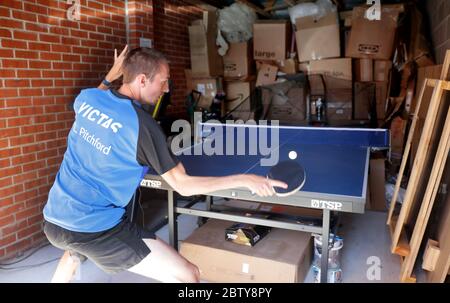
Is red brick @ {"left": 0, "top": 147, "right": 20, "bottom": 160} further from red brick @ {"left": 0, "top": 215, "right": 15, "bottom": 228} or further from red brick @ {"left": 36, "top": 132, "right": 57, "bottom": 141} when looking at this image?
red brick @ {"left": 0, "top": 215, "right": 15, "bottom": 228}

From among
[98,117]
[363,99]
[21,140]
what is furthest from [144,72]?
[363,99]

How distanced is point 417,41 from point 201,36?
9.16 ft

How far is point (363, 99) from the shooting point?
17.2 ft

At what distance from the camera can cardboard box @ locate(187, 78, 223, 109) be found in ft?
18.7

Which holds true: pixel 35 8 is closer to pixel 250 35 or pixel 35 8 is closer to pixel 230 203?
pixel 230 203

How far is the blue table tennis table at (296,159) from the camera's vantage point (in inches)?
85.1

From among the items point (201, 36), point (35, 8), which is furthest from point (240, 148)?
point (201, 36)

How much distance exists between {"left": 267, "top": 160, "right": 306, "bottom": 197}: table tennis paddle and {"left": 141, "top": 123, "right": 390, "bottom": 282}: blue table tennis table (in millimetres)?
410

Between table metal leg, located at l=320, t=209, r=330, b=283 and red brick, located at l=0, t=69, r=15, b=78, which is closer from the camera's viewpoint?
table metal leg, located at l=320, t=209, r=330, b=283

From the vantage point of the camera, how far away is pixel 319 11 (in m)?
5.36

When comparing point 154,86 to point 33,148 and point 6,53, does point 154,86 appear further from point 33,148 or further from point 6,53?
point 33,148

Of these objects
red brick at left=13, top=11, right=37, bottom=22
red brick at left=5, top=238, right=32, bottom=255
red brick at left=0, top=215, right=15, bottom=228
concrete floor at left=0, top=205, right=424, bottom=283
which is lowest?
concrete floor at left=0, top=205, right=424, bottom=283

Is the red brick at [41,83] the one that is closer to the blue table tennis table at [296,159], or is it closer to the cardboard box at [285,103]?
the blue table tennis table at [296,159]

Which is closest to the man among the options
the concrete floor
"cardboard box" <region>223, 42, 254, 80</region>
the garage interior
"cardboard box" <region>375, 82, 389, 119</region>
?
the garage interior
